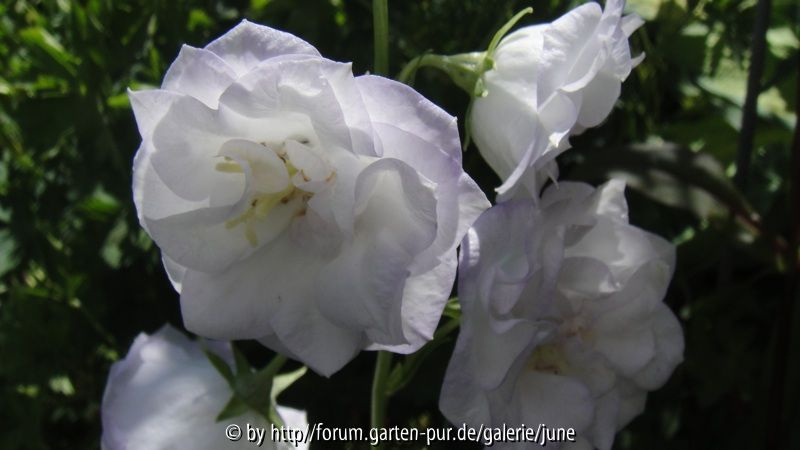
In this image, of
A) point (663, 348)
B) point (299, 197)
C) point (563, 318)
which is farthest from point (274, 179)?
point (663, 348)

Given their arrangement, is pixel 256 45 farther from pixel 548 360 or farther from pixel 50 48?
pixel 50 48

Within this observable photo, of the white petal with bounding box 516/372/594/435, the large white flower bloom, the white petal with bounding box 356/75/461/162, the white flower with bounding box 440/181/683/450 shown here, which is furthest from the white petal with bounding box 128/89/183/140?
the white petal with bounding box 516/372/594/435

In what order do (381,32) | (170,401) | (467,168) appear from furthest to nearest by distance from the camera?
(467,168), (170,401), (381,32)

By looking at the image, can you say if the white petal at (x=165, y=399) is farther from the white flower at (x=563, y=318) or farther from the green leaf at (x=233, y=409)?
the white flower at (x=563, y=318)

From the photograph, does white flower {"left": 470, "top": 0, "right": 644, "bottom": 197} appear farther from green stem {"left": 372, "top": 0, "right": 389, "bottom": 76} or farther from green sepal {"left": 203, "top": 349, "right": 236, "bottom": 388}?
green sepal {"left": 203, "top": 349, "right": 236, "bottom": 388}

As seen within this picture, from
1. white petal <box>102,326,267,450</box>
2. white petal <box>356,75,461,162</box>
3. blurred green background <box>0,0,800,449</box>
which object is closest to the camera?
white petal <box>356,75,461,162</box>

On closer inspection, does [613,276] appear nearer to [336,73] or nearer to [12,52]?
[336,73]
